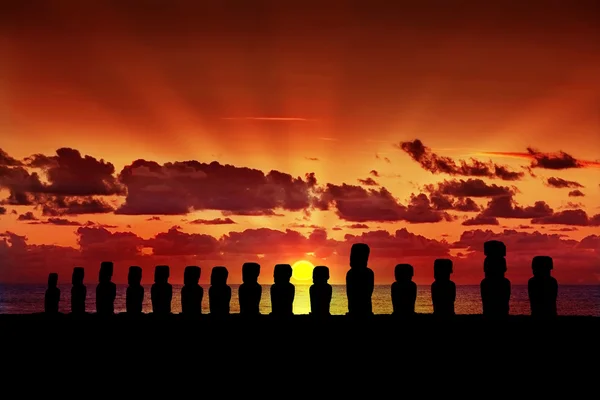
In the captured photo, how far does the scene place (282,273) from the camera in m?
25.5

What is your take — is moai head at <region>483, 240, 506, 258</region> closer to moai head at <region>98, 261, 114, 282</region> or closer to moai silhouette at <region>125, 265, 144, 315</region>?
moai silhouette at <region>125, 265, 144, 315</region>

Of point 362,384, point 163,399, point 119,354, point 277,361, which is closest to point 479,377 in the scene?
point 362,384

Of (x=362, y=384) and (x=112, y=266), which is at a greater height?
(x=112, y=266)

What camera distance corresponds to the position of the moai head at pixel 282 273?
2544 centimetres

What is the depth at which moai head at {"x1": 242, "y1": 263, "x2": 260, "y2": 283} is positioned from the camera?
2583cm

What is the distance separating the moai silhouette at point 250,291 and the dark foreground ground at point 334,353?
56.1 inches

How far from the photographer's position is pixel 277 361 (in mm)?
20078

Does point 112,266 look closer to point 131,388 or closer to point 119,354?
point 119,354

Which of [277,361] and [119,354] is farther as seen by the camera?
[119,354]

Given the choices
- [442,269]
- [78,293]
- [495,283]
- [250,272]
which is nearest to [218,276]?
[250,272]

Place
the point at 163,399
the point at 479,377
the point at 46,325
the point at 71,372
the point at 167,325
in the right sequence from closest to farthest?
the point at 163,399, the point at 479,377, the point at 71,372, the point at 167,325, the point at 46,325

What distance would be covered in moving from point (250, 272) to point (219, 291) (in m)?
1.30

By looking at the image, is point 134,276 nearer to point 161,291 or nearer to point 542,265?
point 161,291

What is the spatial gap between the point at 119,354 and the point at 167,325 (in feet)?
8.73
